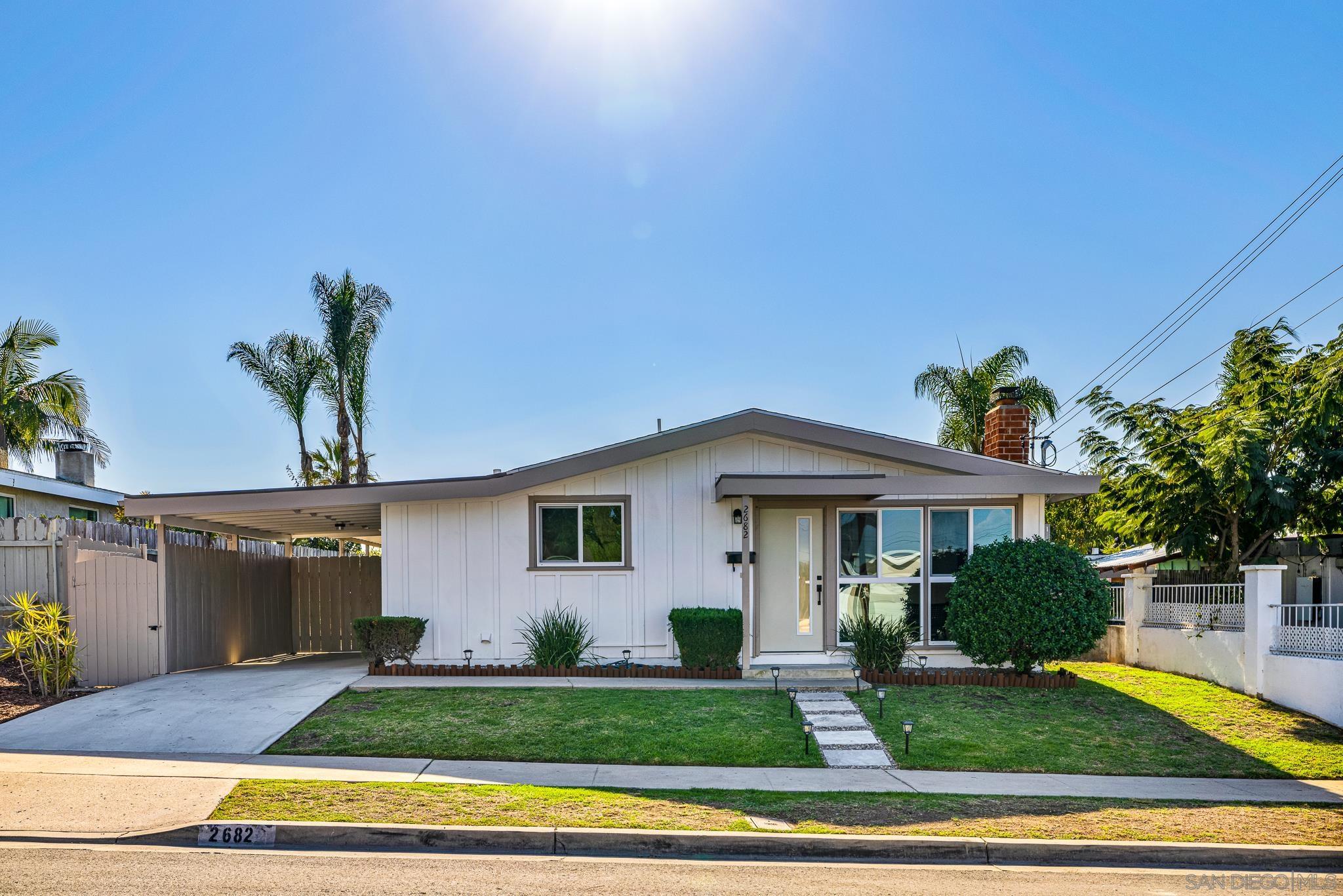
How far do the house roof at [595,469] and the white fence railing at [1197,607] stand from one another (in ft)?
10.7

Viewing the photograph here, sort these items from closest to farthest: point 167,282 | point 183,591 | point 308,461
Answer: point 183,591 → point 167,282 → point 308,461

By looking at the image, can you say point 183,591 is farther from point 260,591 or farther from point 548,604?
point 548,604

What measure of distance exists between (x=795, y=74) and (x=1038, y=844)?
12498 mm

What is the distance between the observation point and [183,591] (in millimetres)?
12484

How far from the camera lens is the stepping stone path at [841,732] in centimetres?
867

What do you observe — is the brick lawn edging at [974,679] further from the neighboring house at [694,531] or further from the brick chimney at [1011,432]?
the brick chimney at [1011,432]

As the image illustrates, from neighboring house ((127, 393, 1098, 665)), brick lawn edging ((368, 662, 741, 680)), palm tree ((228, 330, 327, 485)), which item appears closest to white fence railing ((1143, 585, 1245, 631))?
neighboring house ((127, 393, 1098, 665))

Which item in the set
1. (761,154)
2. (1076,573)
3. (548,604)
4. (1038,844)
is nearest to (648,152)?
(761,154)

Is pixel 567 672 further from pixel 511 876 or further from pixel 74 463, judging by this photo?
pixel 74 463

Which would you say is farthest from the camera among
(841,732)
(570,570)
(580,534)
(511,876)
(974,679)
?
(580,534)

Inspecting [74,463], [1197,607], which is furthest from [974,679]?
[74,463]

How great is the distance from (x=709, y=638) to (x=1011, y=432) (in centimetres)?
582

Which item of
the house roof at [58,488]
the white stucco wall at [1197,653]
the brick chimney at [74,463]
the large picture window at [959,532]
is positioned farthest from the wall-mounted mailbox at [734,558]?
the brick chimney at [74,463]

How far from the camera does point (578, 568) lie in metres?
12.6
